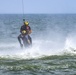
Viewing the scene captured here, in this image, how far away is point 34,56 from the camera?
61.9 feet

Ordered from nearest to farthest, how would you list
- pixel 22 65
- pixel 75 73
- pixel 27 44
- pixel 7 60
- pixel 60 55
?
pixel 75 73
pixel 22 65
pixel 7 60
pixel 60 55
pixel 27 44

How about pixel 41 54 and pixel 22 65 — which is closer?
pixel 22 65

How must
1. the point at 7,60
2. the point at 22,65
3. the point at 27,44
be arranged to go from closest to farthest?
the point at 22,65 → the point at 7,60 → the point at 27,44

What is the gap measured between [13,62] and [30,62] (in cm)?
87

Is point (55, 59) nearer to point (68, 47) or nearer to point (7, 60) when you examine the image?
→ point (7, 60)

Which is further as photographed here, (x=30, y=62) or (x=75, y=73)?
(x=30, y=62)

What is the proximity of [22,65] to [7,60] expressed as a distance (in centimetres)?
179

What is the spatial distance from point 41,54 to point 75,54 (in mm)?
1972

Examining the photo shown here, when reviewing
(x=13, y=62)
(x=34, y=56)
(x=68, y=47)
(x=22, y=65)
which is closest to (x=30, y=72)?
(x=22, y=65)

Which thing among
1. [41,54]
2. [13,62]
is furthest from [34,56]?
[13,62]

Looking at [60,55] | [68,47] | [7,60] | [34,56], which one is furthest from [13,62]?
[68,47]

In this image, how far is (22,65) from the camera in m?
16.2

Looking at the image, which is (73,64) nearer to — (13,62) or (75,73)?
(75,73)

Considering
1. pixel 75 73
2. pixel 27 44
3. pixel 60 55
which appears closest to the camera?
pixel 75 73
